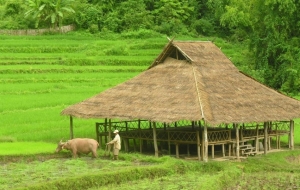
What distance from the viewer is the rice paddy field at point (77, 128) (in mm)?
16312

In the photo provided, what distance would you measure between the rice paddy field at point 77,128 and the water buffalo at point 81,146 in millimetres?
461

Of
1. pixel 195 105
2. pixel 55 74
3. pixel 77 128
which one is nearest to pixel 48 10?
pixel 55 74

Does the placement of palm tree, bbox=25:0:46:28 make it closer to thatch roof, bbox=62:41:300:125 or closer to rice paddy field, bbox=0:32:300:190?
rice paddy field, bbox=0:32:300:190

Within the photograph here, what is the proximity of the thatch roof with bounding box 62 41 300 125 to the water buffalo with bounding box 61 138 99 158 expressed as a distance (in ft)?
4.59

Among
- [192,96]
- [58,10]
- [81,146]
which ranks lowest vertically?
[81,146]

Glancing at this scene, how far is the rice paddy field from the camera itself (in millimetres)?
16312

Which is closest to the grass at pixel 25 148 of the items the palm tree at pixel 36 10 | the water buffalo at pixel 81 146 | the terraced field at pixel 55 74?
the water buffalo at pixel 81 146

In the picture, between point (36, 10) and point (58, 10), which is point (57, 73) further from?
point (36, 10)

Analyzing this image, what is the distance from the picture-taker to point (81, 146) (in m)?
19.6

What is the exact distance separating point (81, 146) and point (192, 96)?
3793 millimetres

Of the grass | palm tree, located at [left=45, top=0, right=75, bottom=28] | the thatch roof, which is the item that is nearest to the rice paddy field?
the grass

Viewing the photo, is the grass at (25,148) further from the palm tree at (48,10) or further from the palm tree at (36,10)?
the palm tree at (36,10)

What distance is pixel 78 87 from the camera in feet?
103

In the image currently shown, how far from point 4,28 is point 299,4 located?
70.5 feet
